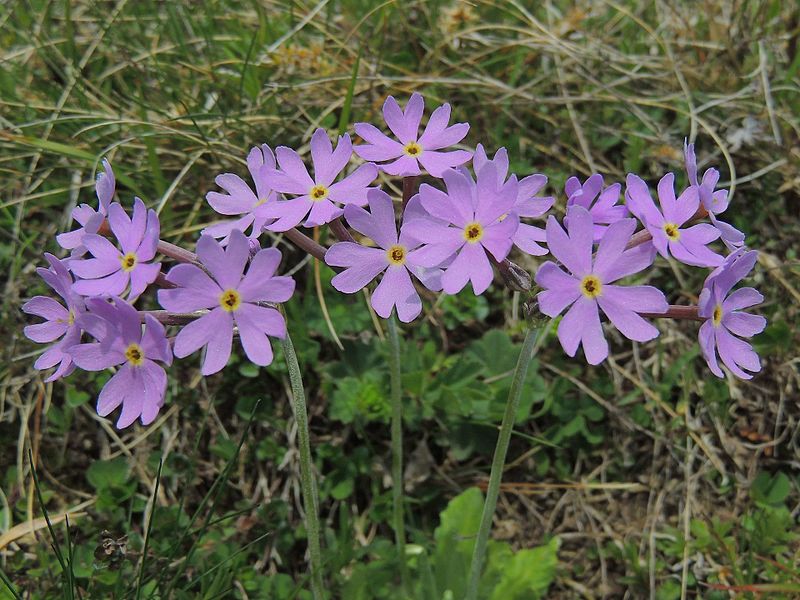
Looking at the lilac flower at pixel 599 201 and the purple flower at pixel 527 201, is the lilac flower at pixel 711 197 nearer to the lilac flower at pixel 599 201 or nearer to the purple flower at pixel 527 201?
the lilac flower at pixel 599 201

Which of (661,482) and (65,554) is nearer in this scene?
(65,554)

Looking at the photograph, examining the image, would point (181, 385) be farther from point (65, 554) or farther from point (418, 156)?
point (418, 156)

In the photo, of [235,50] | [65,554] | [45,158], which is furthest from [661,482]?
[45,158]

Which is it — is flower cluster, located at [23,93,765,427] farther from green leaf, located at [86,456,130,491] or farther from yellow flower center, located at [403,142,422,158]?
green leaf, located at [86,456,130,491]

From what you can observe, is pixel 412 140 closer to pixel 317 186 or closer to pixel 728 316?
pixel 317 186

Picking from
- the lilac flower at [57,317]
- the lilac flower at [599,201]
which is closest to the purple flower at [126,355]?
the lilac flower at [57,317]

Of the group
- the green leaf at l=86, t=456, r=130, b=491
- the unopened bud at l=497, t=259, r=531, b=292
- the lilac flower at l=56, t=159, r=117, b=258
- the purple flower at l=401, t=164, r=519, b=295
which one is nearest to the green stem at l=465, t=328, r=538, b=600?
the unopened bud at l=497, t=259, r=531, b=292
